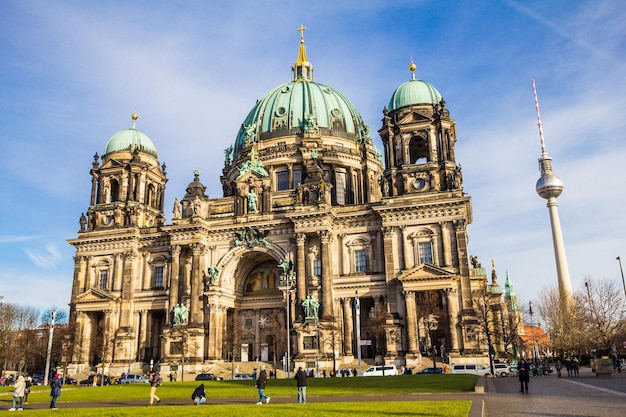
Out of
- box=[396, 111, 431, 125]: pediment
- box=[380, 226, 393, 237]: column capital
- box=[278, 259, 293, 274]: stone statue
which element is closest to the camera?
box=[380, 226, 393, 237]: column capital

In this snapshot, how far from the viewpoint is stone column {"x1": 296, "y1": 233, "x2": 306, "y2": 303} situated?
5781cm

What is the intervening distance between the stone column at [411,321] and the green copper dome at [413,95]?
21.4 metres

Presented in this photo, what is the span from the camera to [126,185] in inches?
2751

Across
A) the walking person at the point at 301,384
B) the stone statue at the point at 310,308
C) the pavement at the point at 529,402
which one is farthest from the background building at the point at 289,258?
the walking person at the point at 301,384

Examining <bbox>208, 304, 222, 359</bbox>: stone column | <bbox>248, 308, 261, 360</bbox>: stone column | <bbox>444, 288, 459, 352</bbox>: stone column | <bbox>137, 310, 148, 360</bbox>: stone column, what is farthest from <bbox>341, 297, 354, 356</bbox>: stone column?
<bbox>137, 310, 148, 360</bbox>: stone column

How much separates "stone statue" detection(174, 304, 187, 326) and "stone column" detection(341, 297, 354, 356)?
16931mm

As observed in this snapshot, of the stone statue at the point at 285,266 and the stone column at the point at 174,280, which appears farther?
the stone column at the point at 174,280

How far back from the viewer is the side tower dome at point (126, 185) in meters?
69.2

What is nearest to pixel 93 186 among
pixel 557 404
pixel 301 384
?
pixel 301 384

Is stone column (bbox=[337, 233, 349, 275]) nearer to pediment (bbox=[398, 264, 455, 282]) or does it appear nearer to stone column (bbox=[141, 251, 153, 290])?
pediment (bbox=[398, 264, 455, 282])

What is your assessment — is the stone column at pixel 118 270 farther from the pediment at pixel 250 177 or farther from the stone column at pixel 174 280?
the pediment at pixel 250 177

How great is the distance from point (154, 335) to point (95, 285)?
30.3 ft

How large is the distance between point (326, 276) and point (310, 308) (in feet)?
13.0

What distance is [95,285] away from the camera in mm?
67000
